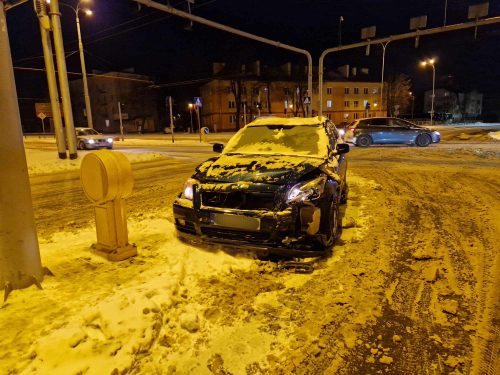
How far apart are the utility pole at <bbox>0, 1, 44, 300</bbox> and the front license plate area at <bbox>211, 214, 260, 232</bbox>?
6.17 feet

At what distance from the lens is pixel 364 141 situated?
67.7ft

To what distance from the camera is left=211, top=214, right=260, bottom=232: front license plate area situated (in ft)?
13.6

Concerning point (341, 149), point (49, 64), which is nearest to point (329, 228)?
point (341, 149)

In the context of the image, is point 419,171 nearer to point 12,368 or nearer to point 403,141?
point 403,141

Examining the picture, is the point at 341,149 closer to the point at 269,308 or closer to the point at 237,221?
the point at 237,221

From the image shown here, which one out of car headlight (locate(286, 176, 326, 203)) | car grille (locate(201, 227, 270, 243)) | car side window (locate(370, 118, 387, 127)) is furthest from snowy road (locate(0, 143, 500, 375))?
car side window (locate(370, 118, 387, 127))

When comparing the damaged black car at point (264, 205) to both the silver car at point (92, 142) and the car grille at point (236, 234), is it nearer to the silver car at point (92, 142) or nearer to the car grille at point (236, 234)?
the car grille at point (236, 234)

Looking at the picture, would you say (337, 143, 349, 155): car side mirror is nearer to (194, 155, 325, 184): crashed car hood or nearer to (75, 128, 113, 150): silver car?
(194, 155, 325, 184): crashed car hood

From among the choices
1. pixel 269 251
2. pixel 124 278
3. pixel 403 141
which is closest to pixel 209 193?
pixel 269 251

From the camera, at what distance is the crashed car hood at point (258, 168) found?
14.5 feet

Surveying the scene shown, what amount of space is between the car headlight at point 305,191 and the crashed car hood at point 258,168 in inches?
5.6

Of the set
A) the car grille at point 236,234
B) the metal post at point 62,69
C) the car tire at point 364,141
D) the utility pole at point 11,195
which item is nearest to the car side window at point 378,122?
the car tire at point 364,141

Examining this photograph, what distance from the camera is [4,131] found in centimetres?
325

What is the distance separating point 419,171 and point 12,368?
11474 millimetres
